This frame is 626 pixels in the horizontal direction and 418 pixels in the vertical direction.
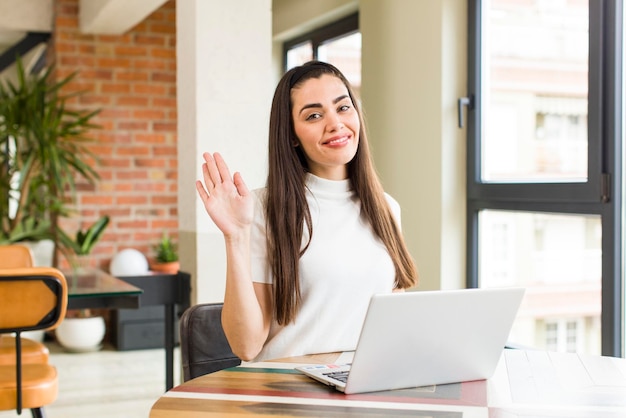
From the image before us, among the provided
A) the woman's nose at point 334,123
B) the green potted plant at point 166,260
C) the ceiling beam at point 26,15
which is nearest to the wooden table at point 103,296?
the woman's nose at point 334,123

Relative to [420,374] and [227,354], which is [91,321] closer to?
[227,354]

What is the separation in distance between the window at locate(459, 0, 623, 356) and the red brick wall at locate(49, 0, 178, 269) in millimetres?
3309

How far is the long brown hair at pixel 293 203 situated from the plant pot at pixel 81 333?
3.99 m

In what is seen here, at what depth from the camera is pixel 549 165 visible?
3.10 meters

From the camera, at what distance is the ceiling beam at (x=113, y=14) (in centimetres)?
498

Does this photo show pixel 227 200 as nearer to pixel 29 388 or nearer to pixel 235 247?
pixel 235 247

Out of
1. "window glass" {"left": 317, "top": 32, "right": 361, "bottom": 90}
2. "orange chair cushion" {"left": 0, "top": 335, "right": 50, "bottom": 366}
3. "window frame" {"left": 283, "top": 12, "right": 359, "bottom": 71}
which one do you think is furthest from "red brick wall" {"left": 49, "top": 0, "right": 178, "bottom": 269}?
"orange chair cushion" {"left": 0, "top": 335, "right": 50, "bottom": 366}

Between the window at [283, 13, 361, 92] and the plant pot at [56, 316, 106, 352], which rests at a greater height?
the window at [283, 13, 361, 92]

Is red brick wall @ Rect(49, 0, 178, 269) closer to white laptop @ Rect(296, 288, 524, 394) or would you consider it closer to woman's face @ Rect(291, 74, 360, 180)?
woman's face @ Rect(291, 74, 360, 180)

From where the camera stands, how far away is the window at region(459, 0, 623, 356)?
274 centimetres

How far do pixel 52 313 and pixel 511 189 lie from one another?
1.78 m

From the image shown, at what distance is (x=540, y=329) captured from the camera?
3195 mm

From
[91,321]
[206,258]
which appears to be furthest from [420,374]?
[91,321]

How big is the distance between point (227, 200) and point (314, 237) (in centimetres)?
33
